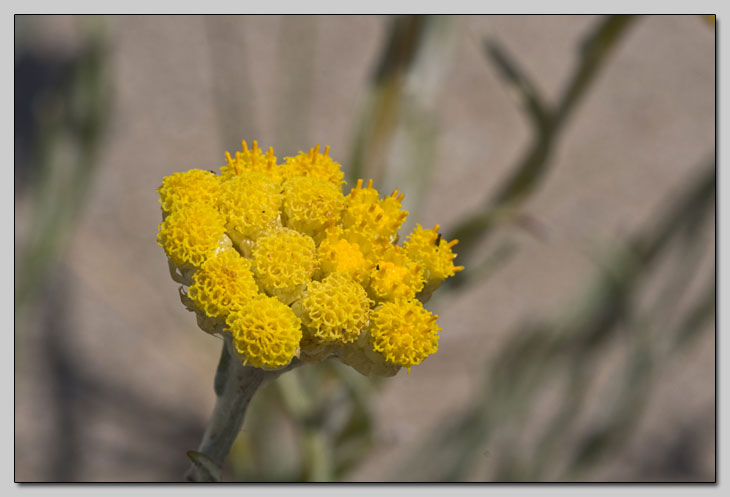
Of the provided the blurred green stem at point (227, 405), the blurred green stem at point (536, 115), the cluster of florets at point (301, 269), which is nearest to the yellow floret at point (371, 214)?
the cluster of florets at point (301, 269)

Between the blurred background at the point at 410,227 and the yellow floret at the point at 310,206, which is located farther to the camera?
the blurred background at the point at 410,227

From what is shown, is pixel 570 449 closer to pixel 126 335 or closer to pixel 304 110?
pixel 304 110

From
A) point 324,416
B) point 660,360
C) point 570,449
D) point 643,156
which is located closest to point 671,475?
point 570,449

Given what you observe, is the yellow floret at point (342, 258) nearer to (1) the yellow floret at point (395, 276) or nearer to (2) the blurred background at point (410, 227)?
(1) the yellow floret at point (395, 276)

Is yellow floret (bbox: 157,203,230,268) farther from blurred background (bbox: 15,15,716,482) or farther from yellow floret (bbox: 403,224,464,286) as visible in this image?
blurred background (bbox: 15,15,716,482)

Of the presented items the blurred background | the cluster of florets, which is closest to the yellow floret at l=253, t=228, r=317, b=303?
the cluster of florets

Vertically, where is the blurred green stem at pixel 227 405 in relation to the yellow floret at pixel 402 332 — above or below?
below
